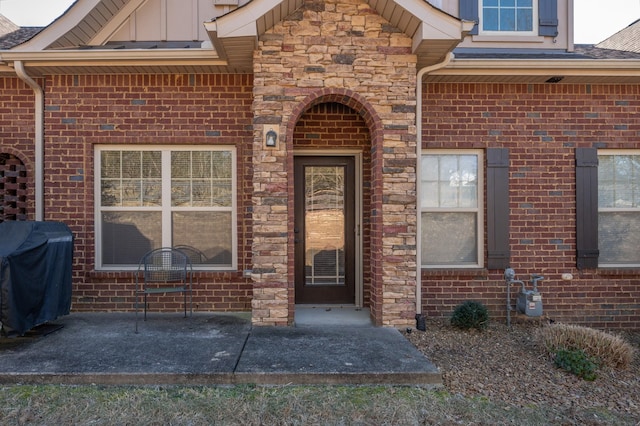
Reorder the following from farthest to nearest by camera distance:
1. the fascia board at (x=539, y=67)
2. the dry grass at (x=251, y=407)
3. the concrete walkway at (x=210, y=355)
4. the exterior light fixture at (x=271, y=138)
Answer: the fascia board at (x=539, y=67)
the exterior light fixture at (x=271, y=138)
the concrete walkway at (x=210, y=355)
the dry grass at (x=251, y=407)

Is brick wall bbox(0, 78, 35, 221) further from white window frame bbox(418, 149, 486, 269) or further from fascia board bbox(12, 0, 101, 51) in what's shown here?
white window frame bbox(418, 149, 486, 269)

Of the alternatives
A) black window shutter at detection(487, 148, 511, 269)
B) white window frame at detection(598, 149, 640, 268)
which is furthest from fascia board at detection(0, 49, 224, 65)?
white window frame at detection(598, 149, 640, 268)

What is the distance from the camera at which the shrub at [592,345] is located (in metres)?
4.12

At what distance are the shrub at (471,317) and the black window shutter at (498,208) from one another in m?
0.76

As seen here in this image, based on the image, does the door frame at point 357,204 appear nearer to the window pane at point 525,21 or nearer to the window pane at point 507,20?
the window pane at point 507,20

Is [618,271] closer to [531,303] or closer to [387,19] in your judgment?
[531,303]

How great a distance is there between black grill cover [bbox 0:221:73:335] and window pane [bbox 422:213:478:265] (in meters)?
4.48

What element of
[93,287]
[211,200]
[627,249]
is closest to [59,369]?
[93,287]

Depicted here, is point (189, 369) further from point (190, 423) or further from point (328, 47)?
point (328, 47)

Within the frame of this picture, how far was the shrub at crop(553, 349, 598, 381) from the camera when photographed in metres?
3.82

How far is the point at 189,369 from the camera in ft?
11.9

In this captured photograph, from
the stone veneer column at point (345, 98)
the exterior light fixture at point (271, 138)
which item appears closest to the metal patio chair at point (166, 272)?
the stone veneer column at point (345, 98)

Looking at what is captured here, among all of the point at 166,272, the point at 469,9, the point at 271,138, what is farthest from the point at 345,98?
the point at 166,272

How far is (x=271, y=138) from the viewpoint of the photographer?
15.6ft
